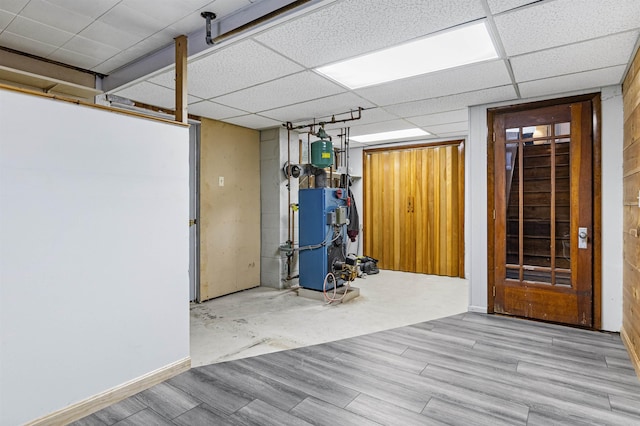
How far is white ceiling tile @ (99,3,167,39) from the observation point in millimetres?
2264

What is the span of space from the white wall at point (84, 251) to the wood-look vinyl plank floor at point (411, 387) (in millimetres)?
299

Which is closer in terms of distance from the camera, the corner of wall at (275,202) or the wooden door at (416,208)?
the corner of wall at (275,202)

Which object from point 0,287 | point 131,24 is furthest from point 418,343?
point 131,24

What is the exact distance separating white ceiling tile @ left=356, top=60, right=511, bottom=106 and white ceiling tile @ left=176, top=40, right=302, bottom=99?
0.98 m

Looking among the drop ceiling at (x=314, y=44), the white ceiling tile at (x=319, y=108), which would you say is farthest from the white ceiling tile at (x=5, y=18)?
the white ceiling tile at (x=319, y=108)

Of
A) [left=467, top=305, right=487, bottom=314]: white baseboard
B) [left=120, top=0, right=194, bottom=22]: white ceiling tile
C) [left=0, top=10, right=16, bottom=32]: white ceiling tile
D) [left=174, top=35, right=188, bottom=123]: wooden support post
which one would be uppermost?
[left=0, top=10, right=16, bottom=32]: white ceiling tile

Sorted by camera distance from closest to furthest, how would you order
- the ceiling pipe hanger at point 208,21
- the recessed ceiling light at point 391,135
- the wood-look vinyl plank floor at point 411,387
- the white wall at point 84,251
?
the white wall at point 84,251
the wood-look vinyl plank floor at point 411,387
the ceiling pipe hanger at point 208,21
the recessed ceiling light at point 391,135

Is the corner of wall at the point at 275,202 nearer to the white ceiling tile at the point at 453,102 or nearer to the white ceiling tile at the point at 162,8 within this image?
the white ceiling tile at the point at 453,102

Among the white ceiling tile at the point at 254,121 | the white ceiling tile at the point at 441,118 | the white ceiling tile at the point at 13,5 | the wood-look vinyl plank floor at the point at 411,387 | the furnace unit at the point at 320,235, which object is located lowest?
the wood-look vinyl plank floor at the point at 411,387

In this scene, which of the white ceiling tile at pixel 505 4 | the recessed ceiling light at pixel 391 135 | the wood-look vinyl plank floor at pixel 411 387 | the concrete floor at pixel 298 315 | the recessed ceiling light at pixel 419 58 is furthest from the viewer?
the recessed ceiling light at pixel 391 135

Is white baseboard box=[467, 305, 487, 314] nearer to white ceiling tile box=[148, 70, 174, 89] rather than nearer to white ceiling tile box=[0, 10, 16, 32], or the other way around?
white ceiling tile box=[148, 70, 174, 89]

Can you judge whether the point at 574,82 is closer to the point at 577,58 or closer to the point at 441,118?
the point at 577,58

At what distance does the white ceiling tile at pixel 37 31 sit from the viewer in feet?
8.02

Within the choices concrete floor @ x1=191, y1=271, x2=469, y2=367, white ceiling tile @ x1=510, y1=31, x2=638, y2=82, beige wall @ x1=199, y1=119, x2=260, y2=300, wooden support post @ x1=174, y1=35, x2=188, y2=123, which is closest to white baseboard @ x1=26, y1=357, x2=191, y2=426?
concrete floor @ x1=191, y1=271, x2=469, y2=367
